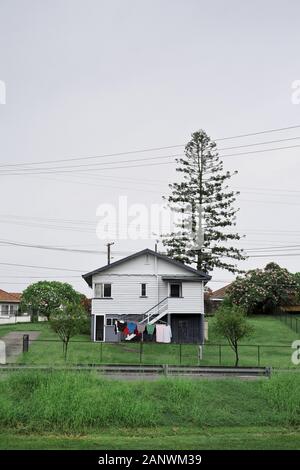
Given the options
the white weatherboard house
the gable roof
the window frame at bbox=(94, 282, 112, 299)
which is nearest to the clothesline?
the white weatherboard house

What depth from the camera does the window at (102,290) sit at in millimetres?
47750

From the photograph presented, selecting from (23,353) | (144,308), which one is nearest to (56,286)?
(144,308)

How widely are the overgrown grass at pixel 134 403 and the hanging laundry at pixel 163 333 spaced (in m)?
24.7

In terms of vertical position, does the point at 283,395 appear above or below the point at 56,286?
below

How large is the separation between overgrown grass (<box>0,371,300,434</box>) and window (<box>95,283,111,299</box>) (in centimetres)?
2855

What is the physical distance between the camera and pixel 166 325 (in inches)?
1804

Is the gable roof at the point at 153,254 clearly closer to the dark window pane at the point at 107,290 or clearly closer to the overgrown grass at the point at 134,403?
the dark window pane at the point at 107,290

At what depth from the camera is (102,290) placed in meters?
47.8

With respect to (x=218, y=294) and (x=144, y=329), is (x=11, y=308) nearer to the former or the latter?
(x=218, y=294)

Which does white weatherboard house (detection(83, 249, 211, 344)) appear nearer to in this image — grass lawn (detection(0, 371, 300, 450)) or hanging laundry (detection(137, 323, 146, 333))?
hanging laundry (detection(137, 323, 146, 333))

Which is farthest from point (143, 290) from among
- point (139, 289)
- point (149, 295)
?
point (149, 295)

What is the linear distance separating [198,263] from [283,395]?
1729 inches

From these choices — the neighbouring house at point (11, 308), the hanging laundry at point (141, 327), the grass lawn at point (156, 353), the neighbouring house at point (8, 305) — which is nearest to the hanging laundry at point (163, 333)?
the hanging laundry at point (141, 327)
